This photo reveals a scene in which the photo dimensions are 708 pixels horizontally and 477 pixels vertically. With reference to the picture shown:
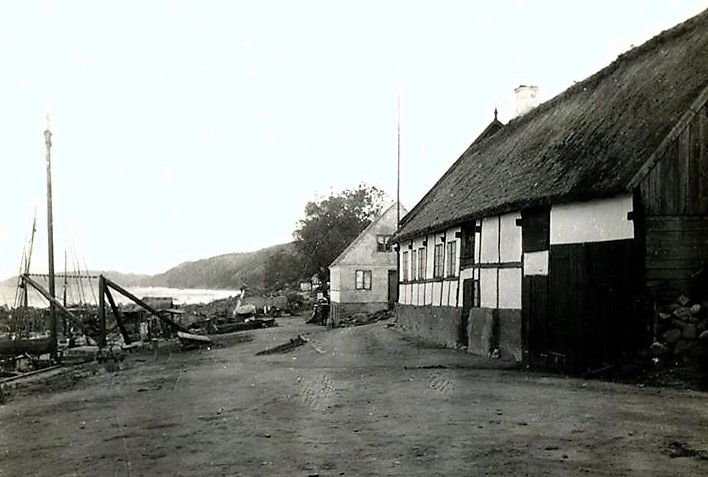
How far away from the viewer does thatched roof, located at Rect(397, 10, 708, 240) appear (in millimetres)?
12625

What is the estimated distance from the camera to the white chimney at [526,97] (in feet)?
82.5

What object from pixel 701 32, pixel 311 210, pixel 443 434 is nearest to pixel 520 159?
pixel 701 32

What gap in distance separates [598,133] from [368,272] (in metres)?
34.0

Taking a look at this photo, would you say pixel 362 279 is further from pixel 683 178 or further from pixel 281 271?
pixel 683 178

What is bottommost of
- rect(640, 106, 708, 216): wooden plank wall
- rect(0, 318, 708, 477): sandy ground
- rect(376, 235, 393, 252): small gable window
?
rect(0, 318, 708, 477): sandy ground

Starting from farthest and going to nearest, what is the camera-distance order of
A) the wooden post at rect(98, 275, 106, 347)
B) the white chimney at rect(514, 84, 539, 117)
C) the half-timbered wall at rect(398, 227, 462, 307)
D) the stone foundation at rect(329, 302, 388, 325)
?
the stone foundation at rect(329, 302, 388, 325), the wooden post at rect(98, 275, 106, 347), the white chimney at rect(514, 84, 539, 117), the half-timbered wall at rect(398, 227, 462, 307)

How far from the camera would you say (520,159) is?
18906 millimetres

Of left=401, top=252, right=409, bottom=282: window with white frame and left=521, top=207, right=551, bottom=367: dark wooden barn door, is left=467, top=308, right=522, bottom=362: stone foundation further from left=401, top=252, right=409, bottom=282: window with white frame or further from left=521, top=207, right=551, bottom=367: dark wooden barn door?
left=401, top=252, right=409, bottom=282: window with white frame

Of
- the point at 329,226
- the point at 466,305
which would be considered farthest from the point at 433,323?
the point at 329,226

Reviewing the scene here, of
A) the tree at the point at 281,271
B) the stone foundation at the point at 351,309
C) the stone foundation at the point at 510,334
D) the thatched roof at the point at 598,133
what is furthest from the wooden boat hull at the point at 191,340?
the tree at the point at 281,271

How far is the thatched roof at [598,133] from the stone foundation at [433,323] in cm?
266

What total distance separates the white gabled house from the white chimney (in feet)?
75.4

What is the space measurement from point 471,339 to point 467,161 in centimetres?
1059

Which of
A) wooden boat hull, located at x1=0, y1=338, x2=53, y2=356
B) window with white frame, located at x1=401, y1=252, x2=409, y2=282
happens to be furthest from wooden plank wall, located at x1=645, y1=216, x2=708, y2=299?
wooden boat hull, located at x1=0, y1=338, x2=53, y2=356
